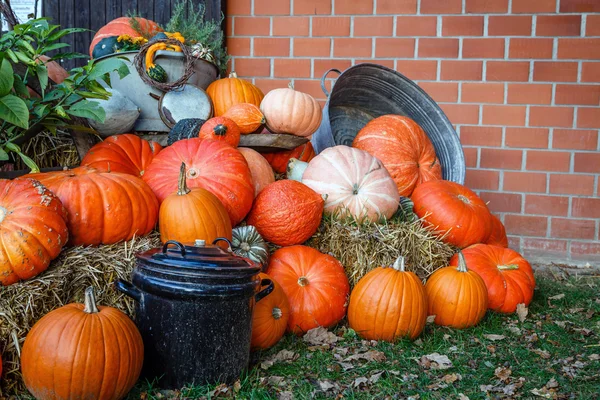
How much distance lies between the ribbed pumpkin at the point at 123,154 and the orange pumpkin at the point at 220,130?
1.19ft

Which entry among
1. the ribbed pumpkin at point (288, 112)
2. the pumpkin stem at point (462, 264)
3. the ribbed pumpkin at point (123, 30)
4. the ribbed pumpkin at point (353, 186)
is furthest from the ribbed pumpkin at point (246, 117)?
the pumpkin stem at point (462, 264)

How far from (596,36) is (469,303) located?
277 centimetres

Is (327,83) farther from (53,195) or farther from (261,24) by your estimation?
(53,195)

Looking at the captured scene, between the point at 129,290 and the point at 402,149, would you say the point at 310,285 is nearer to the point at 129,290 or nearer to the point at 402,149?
the point at 129,290

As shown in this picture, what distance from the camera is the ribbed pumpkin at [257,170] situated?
3.39 m

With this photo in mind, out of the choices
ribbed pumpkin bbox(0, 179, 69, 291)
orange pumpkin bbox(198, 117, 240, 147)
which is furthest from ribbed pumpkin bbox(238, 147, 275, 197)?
ribbed pumpkin bbox(0, 179, 69, 291)

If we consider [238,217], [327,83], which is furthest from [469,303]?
[327,83]

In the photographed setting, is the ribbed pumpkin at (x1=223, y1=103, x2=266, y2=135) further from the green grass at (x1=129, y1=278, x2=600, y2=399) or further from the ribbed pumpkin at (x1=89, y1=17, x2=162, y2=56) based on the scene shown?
the green grass at (x1=129, y1=278, x2=600, y2=399)

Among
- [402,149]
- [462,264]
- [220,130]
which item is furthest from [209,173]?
[402,149]

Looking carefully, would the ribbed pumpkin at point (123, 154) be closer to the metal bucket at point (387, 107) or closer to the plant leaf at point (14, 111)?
the plant leaf at point (14, 111)

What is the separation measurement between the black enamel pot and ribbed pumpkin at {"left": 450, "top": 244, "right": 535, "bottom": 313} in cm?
161

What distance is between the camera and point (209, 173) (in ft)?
9.81

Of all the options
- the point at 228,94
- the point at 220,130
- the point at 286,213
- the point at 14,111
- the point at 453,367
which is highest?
the point at 228,94

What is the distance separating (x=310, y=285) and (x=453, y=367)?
0.81 m
